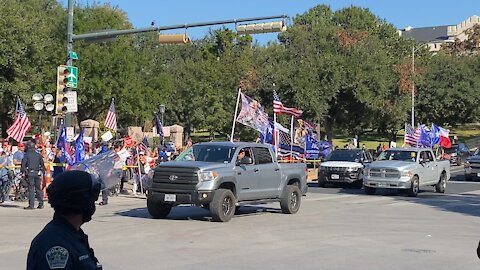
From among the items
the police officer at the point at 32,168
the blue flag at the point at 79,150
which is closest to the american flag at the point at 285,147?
the blue flag at the point at 79,150

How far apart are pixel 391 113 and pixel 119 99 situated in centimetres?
2095

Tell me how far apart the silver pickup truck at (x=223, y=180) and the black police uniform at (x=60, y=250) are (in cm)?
1308

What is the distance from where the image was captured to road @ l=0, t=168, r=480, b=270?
11.4 m

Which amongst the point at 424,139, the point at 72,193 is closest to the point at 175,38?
the point at 72,193

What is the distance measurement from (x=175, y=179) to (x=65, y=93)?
829 cm

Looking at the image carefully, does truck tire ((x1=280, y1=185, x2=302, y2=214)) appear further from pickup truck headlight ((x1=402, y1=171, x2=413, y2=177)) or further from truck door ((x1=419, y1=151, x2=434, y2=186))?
truck door ((x1=419, y1=151, x2=434, y2=186))

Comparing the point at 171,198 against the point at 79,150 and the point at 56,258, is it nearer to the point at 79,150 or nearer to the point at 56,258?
the point at 79,150

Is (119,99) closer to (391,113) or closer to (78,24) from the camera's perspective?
(78,24)

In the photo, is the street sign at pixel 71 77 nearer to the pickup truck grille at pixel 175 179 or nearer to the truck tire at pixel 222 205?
the pickup truck grille at pixel 175 179

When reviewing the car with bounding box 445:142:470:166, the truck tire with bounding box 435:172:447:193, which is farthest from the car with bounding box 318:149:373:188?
the car with bounding box 445:142:470:166

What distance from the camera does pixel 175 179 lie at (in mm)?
16984

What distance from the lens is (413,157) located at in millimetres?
27781

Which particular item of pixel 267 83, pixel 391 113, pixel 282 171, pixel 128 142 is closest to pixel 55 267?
pixel 282 171

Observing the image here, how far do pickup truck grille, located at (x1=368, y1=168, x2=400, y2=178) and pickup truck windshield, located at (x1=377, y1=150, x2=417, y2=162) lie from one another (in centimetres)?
158
